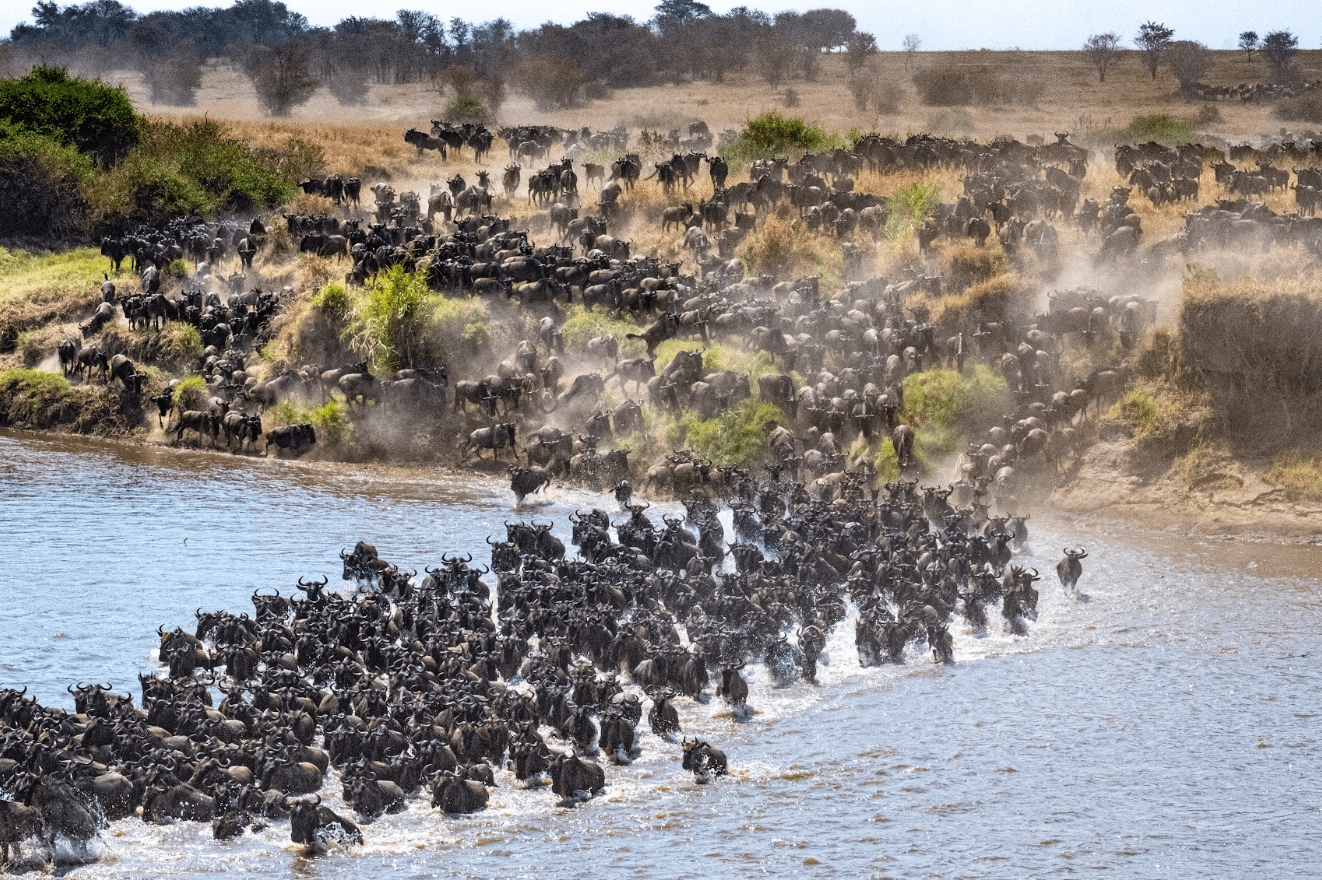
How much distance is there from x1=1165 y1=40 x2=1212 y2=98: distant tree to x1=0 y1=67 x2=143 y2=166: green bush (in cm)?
5813

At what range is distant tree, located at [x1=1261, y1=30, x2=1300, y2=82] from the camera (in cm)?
8819

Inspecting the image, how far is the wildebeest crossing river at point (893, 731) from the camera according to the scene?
1409cm

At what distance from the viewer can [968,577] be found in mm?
21891

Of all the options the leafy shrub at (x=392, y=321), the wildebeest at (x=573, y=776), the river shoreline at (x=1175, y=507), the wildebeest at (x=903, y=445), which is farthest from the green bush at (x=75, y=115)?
the wildebeest at (x=573, y=776)

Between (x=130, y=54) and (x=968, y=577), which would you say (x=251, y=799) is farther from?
(x=130, y=54)

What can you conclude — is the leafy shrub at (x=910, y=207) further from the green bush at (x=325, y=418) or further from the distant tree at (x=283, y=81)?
the distant tree at (x=283, y=81)

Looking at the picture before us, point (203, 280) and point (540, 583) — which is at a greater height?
point (203, 280)

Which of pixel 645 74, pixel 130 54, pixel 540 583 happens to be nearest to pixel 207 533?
pixel 540 583

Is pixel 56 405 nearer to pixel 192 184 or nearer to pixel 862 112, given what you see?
pixel 192 184

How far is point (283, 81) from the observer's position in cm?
8881

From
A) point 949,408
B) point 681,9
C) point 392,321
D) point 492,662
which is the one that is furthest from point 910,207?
point 681,9

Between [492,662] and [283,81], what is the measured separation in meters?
78.6

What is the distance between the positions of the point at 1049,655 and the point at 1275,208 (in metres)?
22.0

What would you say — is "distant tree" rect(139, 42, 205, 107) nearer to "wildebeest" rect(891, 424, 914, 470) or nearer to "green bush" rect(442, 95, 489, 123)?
"green bush" rect(442, 95, 489, 123)
